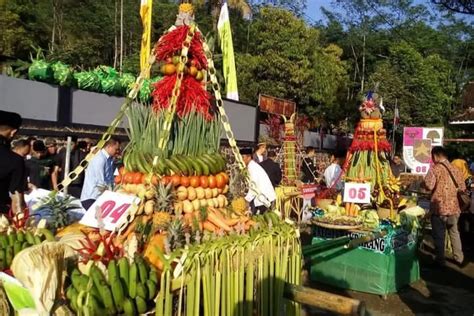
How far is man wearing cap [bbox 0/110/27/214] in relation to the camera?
388cm

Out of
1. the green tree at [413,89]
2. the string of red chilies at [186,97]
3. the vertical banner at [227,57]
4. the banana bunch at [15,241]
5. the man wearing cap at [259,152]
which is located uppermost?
the green tree at [413,89]

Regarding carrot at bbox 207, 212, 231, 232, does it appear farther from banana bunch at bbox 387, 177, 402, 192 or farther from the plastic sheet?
banana bunch at bbox 387, 177, 402, 192

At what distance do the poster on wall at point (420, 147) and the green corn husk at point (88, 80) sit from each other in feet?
29.6

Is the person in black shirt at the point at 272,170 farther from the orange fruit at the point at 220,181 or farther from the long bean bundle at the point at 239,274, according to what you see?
the long bean bundle at the point at 239,274

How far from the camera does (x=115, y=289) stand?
2236 millimetres

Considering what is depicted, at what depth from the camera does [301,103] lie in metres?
25.2

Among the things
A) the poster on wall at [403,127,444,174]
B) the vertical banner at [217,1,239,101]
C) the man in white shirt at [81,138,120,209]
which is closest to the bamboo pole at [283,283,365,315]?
the man in white shirt at [81,138,120,209]

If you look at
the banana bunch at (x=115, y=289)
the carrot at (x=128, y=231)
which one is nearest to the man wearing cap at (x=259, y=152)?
the carrot at (x=128, y=231)

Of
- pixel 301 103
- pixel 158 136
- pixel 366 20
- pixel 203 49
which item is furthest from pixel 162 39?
pixel 366 20

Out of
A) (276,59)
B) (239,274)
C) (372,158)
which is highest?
(276,59)

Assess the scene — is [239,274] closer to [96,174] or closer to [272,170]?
[96,174]

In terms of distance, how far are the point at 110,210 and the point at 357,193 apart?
4.48 metres

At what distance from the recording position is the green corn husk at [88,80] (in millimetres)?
6066

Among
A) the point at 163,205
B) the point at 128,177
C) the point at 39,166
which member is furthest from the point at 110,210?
the point at 39,166
